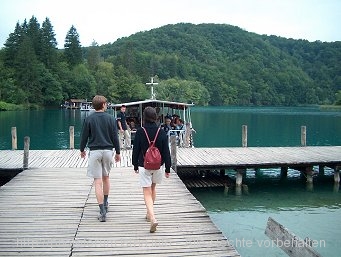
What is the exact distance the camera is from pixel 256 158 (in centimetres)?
1614

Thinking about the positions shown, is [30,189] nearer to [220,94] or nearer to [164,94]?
[164,94]

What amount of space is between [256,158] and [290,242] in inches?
488

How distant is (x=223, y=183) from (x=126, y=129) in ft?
14.8

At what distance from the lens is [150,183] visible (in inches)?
249

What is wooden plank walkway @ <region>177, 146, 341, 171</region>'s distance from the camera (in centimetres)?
1483

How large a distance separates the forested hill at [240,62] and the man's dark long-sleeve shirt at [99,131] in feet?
438

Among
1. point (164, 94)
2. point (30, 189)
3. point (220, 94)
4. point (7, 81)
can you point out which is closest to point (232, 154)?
point (30, 189)

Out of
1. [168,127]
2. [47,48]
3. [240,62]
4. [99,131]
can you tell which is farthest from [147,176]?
[240,62]

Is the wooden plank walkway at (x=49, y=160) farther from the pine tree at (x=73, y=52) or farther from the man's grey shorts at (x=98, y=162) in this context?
the pine tree at (x=73, y=52)

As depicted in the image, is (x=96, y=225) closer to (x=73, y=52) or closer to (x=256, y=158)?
(x=256, y=158)

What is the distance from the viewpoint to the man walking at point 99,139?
260 inches

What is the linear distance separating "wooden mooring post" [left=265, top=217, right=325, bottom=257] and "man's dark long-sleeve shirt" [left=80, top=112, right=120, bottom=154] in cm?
321

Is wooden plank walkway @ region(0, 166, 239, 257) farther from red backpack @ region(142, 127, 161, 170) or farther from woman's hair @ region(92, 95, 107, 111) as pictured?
woman's hair @ region(92, 95, 107, 111)

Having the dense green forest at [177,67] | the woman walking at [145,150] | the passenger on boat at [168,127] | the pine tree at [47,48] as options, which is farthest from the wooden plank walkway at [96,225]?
the pine tree at [47,48]
